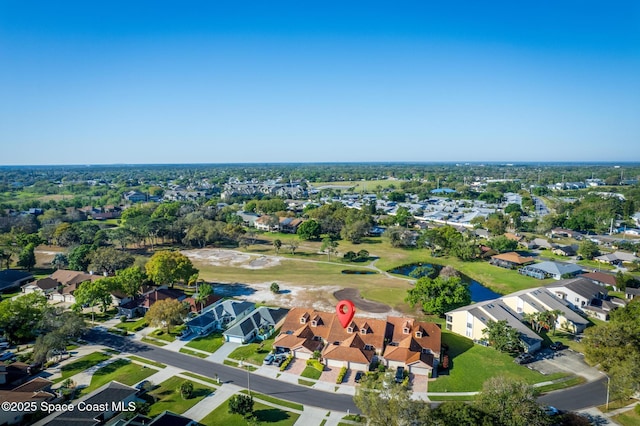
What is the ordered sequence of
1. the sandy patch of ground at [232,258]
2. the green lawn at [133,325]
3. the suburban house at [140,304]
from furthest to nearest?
the sandy patch of ground at [232,258], the suburban house at [140,304], the green lawn at [133,325]

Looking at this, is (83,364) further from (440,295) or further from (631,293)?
(631,293)

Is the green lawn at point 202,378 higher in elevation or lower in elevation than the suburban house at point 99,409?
lower

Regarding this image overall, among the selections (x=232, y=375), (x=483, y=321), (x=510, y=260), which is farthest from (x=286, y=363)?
(x=510, y=260)

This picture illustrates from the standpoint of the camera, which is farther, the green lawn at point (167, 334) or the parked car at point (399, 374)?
the green lawn at point (167, 334)

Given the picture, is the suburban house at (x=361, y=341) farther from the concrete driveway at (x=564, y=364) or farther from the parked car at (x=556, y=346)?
the parked car at (x=556, y=346)

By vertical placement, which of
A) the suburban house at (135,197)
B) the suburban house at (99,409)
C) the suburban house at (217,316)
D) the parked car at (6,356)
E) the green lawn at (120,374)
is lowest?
the green lawn at (120,374)

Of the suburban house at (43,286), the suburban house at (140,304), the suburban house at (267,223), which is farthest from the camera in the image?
the suburban house at (267,223)

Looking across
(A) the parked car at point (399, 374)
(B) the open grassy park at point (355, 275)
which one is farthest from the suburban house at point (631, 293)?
(A) the parked car at point (399, 374)
